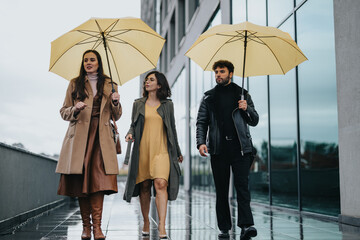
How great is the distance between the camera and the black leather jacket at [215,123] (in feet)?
16.3

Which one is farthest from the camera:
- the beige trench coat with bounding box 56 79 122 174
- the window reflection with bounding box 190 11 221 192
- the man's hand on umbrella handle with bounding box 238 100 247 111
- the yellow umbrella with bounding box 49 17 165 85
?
the window reflection with bounding box 190 11 221 192

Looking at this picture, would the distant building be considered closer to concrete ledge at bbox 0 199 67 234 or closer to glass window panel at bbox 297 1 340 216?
glass window panel at bbox 297 1 340 216

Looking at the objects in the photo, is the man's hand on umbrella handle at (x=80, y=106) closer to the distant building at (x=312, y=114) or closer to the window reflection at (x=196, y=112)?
the distant building at (x=312, y=114)

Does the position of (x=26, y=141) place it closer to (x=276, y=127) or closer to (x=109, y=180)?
(x=109, y=180)

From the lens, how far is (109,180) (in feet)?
15.3

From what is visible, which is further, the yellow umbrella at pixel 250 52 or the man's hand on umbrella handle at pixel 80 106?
the yellow umbrella at pixel 250 52

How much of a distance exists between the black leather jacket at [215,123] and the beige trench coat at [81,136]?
3.44 ft

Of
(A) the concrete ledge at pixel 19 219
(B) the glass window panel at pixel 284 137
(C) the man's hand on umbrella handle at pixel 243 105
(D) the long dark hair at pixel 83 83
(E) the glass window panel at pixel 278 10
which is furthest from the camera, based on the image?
(E) the glass window panel at pixel 278 10

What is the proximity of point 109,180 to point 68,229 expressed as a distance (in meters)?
1.67

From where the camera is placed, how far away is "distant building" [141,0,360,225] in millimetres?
6613

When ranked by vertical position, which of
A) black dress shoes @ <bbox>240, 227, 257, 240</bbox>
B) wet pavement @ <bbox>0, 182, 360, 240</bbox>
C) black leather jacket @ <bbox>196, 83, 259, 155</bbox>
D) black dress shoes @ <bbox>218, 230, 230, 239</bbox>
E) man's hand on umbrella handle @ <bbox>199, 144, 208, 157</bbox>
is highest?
black leather jacket @ <bbox>196, 83, 259, 155</bbox>

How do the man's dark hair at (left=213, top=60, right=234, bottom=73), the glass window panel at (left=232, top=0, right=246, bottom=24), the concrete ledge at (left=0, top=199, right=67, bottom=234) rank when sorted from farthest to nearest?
1. the glass window panel at (left=232, top=0, right=246, bottom=24)
2. the concrete ledge at (left=0, top=199, right=67, bottom=234)
3. the man's dark hair at (left=213, top=60, right=234, bottom=73)

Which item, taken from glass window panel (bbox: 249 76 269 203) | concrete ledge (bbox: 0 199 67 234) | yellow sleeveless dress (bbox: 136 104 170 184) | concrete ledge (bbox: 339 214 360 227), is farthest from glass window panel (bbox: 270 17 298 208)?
concrete ledge (bbox: 0 199 67 234)

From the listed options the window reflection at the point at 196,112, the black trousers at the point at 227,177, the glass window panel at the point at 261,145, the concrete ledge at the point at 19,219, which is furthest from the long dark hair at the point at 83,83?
the window reflection at the point at 196,112
